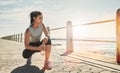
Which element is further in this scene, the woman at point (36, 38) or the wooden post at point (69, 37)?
the wooden post at point (69, 37)

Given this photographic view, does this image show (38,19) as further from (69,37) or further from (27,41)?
(69,37)

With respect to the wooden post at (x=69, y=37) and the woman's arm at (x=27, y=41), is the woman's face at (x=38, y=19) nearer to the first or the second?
the woman's arm at (x=27, y=41)

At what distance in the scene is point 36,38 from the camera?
538 cm

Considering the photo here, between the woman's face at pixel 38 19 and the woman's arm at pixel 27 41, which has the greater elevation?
the woman's face at pixel 38 19

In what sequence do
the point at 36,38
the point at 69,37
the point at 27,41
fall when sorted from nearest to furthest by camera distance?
the point at 27,41, the point at 36,38, the point at 69,37

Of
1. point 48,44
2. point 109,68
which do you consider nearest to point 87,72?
point 109,68

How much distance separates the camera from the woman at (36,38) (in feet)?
16.3

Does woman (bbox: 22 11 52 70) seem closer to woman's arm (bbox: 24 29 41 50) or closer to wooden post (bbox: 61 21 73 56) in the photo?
woman's arm (bbox: 24 29 41 50)

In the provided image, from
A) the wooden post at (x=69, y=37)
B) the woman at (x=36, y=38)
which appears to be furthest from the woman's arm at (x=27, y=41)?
the wooden post at (x=69, y=37)

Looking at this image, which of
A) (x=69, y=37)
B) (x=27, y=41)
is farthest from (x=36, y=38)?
(x=69, y=37)

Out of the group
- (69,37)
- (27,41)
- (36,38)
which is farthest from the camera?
(69,37)

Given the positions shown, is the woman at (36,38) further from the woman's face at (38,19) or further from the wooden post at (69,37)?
the wooden post at (69,37)

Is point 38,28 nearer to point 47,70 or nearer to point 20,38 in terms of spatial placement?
point 47,70

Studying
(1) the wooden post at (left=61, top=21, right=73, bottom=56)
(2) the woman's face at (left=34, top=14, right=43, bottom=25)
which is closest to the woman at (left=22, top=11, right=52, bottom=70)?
(2) the woman's face at (left=34, top=14, right=43, bottom=25)
